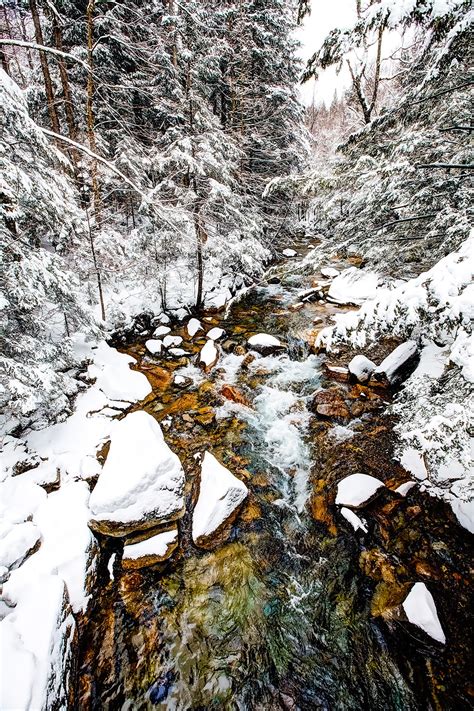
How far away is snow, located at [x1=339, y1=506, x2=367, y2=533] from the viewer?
4254 mm

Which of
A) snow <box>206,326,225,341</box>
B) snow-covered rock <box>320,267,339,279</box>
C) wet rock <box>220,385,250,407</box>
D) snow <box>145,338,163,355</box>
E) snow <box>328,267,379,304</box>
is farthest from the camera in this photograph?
snow-covered rock <box>320,267,339,279</box>

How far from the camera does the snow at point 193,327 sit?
9.75 m

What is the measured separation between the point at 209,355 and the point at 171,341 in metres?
1.53

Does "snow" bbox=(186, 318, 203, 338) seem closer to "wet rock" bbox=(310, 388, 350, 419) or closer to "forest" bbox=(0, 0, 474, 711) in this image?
"forest" bbox=(0, 0, 474, 711)

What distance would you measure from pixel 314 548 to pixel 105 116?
14.4 metres

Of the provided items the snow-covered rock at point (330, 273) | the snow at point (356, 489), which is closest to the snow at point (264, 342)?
the snow at point (356, 489)

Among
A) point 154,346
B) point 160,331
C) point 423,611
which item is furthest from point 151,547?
point 160,331

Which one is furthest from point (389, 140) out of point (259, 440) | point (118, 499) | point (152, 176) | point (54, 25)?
point (54, 25)

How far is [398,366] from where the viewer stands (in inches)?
261

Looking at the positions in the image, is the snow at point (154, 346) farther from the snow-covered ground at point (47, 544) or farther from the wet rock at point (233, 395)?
the wet rock at point (233, 395)

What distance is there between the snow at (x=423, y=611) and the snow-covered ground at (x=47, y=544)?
3567 mm

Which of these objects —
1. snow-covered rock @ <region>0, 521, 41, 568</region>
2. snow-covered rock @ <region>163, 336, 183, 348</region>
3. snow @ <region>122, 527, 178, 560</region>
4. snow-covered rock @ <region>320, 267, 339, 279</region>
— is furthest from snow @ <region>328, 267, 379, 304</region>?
snow-covered rock @ <region>0, 521, 41, 568</region>

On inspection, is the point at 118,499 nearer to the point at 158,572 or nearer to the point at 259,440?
the point at 158,572

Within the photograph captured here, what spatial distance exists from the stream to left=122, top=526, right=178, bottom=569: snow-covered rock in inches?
4.2
